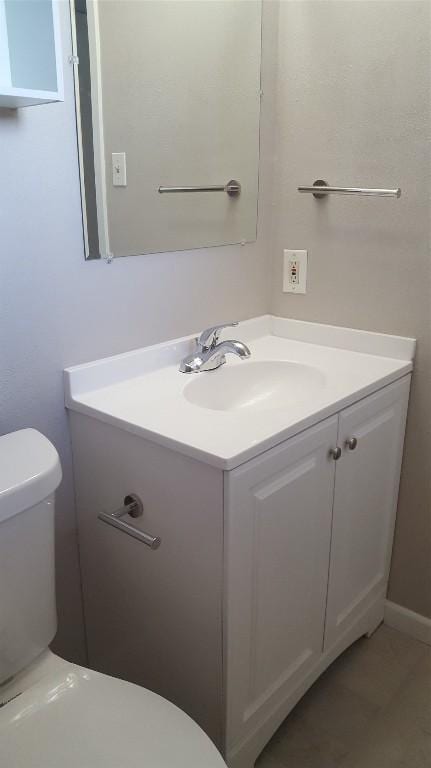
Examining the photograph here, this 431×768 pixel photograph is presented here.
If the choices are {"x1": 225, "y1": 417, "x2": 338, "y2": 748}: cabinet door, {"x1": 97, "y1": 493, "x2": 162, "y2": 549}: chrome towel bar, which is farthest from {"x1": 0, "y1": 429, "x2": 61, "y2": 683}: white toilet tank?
{"x1": 225, "y1": 417, "x2": 338, "y2": 748}: cabinet door

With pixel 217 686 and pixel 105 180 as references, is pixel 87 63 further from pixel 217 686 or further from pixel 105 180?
pixel 217 686

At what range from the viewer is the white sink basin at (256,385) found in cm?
154

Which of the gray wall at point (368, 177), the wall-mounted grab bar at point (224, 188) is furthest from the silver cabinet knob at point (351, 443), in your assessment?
the wall-mounted grab bar at point (224, 188)

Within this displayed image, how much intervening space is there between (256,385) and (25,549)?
775mm

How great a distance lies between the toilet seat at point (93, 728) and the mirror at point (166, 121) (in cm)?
85

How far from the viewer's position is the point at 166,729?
1.00 m

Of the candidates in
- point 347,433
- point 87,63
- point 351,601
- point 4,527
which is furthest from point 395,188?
point 4,527

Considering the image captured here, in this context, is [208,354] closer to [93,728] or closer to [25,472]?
[25,472]

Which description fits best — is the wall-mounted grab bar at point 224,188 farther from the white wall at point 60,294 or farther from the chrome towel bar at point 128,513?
the chrome towel bar at point 128,513

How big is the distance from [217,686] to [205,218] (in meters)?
1.10

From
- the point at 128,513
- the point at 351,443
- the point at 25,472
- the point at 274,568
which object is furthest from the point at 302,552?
the point at 25,472

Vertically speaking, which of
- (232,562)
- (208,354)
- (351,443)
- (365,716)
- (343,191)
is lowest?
(365,716)

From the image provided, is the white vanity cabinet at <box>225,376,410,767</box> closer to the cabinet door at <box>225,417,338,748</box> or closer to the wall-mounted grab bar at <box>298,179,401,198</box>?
the cabinet door at <box>225,417,338,748</box>

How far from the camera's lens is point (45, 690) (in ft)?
3.51
